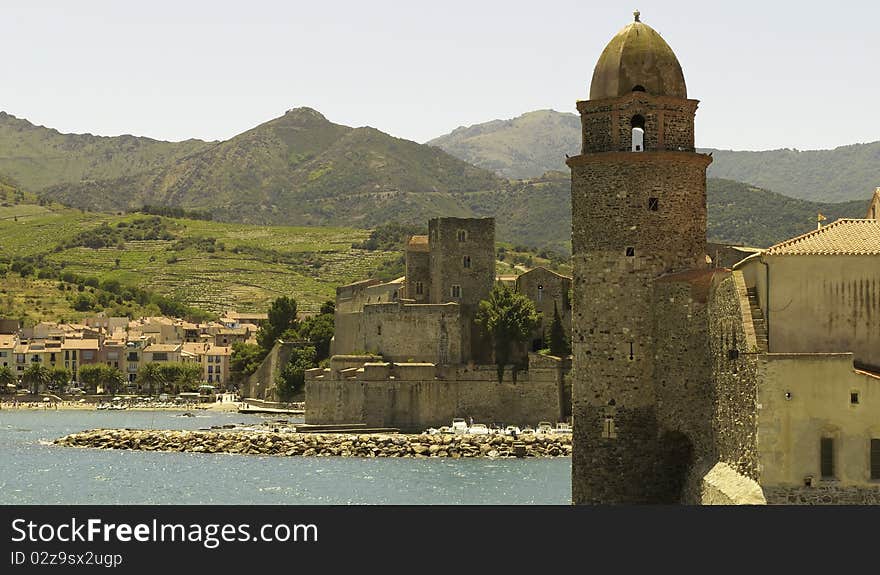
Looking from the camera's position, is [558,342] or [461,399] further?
[558,342]

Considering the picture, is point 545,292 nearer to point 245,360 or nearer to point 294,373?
point 294,373

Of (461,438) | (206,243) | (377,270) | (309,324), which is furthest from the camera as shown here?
(206,243)

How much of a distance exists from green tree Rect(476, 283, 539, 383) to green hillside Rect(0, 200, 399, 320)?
7313cm

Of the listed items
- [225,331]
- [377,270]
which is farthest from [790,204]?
[225,331]

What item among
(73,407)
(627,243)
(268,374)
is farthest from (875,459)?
(73,407)

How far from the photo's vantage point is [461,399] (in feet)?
221

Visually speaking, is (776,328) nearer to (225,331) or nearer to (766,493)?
(766,493)

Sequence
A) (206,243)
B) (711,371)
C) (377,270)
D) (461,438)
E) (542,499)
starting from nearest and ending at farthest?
1. (711,371)
2. (542,499)
3. (461,438)
4. (377,270)
5. (206,243)

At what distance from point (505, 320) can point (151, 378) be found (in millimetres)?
55981

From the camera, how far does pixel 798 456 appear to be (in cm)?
2212

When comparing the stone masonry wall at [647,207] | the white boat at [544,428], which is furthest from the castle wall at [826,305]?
the white boat at [544,428]

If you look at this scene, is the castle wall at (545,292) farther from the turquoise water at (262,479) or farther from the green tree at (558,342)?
the turquoise water at (262,479)
